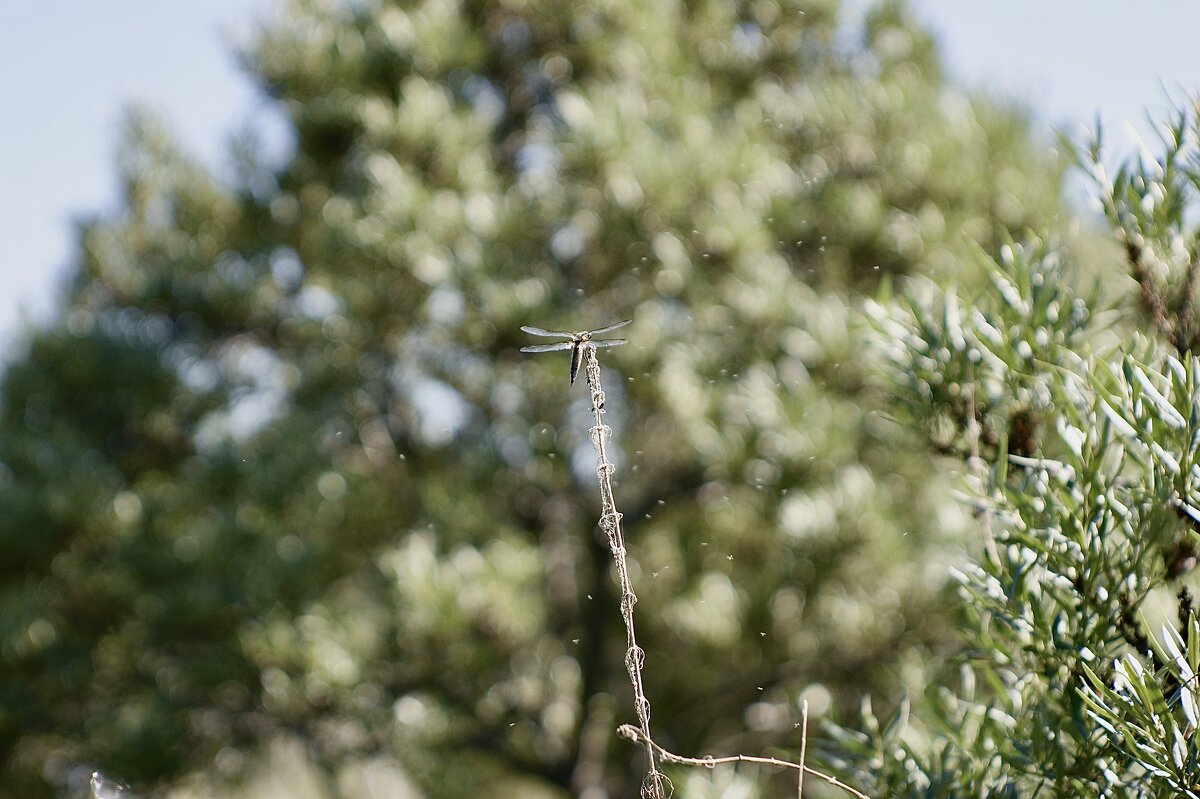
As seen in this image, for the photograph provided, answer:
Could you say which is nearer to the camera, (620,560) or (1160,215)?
(620,560)

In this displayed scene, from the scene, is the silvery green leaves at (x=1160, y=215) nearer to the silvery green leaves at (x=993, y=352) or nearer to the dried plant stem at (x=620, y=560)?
the silvery green leaves at (x=993, y=352)

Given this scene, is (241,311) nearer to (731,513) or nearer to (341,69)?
(341,69)

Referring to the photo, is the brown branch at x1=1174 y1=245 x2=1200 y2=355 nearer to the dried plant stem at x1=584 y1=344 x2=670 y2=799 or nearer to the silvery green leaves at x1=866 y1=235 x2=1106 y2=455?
the silvery green leaves at x1=866 y1=235 x2=1106 y2=455

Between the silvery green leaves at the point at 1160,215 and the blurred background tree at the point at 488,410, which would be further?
the blurred background tree at the point at 488,410

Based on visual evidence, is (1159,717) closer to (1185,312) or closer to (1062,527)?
(1062,527)

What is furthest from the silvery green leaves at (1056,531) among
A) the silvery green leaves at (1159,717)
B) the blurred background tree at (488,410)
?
the blurred background tree at (488,410)

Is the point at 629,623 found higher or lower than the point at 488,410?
higher

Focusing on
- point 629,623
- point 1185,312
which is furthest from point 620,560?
point 1185,312
